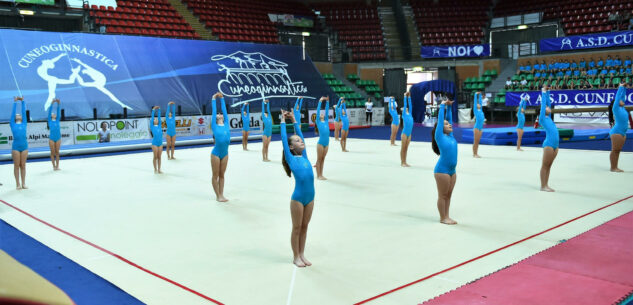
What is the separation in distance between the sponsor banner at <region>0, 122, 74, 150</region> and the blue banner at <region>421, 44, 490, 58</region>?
22.9 m

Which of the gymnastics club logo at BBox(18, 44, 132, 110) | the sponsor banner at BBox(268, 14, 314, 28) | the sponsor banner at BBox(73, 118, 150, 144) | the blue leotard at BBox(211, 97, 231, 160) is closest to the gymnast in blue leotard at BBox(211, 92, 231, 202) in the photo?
the blue leotard at BBox(211, 97, 231, 160)

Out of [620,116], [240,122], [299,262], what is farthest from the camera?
[240,122]

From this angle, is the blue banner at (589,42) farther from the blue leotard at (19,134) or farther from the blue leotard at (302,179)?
the blue leotard at (19,134)

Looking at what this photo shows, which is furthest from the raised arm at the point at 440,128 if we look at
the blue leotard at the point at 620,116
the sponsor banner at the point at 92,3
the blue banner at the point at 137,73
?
the sponsor banner at the point at 92,3

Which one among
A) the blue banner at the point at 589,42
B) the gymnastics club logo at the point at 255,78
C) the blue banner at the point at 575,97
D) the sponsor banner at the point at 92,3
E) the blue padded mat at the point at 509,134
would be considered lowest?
the blue padded mat at the point at 509,134

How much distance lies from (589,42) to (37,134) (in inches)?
1104

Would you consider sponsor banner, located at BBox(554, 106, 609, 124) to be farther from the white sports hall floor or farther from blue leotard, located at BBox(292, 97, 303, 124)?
blue leotard, located at BBox(292, 97, 303, 124)

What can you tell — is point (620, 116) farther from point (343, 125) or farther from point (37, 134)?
point (37, 134)

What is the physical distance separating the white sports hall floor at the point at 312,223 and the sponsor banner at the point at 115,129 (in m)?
6.35

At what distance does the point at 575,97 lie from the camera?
90.5 feet

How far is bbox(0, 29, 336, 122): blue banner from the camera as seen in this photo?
21.7 meters

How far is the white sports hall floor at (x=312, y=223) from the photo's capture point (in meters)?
5.47

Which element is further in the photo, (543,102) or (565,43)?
(565,43)

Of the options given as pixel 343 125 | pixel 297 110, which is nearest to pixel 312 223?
pixel 297 110
